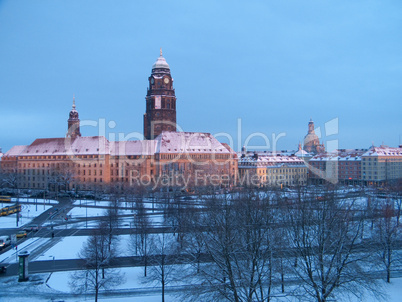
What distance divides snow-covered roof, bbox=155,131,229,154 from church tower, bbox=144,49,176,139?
881 cm

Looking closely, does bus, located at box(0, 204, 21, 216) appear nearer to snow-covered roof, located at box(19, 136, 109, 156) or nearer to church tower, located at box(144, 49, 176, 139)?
snow-covered roof, located at box(19, 136, 109, 156)

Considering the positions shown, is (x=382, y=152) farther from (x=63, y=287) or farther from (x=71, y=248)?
(x=63, y=287)

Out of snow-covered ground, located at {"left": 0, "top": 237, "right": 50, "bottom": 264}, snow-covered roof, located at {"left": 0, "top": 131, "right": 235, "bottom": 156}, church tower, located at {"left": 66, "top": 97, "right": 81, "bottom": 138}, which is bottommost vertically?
snow-covered ground, located at {"left": 0, "top": 237, "right": 50, "bottom": 264}

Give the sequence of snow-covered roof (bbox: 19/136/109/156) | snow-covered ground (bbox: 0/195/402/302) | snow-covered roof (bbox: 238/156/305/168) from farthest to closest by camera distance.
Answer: snow-covered roof (bbox: 238/156/305/168) < snow-covered roof (bbox: 19/136/109/156) < snow-covered ground (bbox: 0/195/402/302)

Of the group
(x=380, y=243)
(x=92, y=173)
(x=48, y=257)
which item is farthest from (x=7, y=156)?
(x=380, y=243)

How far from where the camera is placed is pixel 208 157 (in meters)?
90.8

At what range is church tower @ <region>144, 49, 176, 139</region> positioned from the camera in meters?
98.5

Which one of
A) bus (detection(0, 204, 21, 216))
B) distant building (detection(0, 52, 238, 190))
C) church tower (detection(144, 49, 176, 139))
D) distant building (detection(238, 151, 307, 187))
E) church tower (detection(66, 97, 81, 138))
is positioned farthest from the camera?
church tower (detection(66, 97, 81, 138))

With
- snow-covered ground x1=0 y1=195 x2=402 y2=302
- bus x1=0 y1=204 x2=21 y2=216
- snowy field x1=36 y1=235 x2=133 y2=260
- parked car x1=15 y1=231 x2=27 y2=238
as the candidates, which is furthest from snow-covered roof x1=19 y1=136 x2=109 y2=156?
snow-covered ground x1=0 y1=195 x2=402 y2=302

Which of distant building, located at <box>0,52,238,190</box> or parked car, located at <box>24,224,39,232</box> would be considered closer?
parked car, located at <box>24,224,39,232</box>

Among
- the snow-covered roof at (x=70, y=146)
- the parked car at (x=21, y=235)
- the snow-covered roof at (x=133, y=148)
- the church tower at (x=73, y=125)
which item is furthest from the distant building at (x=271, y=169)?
the parked car at (x=21, y=235)

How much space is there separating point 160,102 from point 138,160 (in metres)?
18.5

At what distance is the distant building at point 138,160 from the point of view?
8638 cm

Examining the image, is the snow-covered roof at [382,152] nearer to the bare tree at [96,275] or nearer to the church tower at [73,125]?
the church tower at [73,125]
